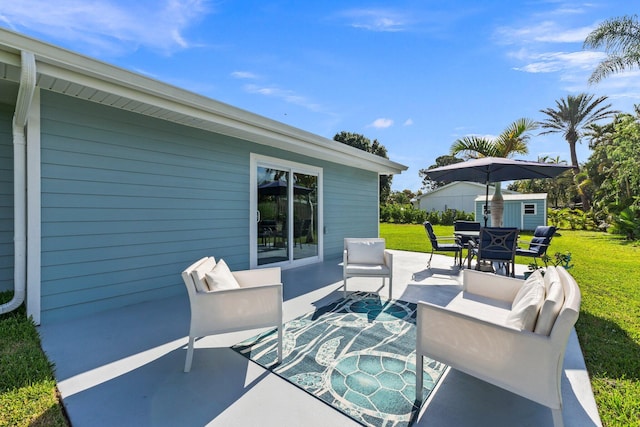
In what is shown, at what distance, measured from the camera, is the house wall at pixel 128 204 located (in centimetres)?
328

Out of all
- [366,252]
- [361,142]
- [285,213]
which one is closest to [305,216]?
[285,213]

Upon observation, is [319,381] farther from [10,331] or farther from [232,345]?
[10,331]

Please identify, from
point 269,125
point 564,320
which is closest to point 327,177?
point 269,125

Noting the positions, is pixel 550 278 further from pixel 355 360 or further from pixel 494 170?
pixel 494 170

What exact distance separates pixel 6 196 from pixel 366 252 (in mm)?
4724

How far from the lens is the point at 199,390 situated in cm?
206

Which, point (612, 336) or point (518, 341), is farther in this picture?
point (612, 336)

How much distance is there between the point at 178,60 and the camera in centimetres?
621

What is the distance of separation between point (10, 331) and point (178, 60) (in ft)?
18.5

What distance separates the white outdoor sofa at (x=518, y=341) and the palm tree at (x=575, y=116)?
24115mm

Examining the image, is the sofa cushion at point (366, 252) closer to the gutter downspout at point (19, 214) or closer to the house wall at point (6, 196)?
the gutter downspout at point (19, 214)

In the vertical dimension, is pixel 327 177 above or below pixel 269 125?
below

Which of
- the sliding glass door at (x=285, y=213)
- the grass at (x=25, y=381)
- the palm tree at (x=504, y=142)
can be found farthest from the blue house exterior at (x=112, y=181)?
the palm tree at (x=504, y=142)

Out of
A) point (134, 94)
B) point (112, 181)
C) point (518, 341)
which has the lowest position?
point (518, 341)
